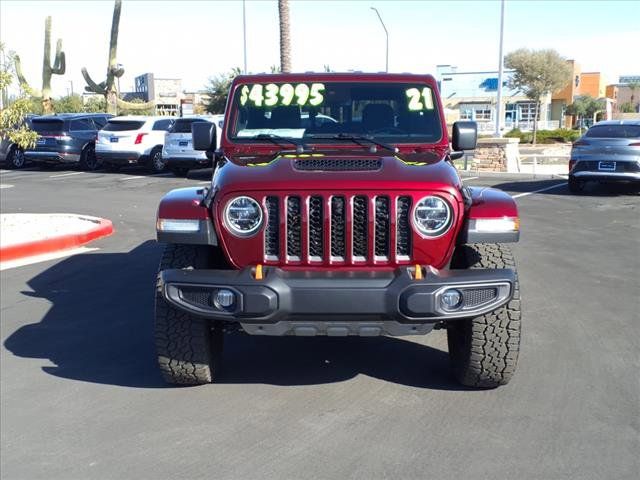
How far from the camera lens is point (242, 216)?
13.4ft

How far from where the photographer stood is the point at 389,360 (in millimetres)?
5059

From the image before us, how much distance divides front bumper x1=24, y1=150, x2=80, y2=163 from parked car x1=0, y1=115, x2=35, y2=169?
3.10 feet

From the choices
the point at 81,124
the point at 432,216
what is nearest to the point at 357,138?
the point at 432,216

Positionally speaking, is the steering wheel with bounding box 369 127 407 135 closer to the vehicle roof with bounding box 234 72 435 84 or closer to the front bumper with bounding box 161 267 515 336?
the vehicle roof with bounding box 234 72 435 84

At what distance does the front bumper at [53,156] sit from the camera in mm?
21344

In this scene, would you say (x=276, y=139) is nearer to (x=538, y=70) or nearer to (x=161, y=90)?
(x=538, y=70)

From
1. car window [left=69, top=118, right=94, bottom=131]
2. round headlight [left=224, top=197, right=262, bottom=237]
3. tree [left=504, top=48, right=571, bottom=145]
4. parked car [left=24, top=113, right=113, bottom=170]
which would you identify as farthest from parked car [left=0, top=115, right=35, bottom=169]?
tree [left=504, top=48, right=571, bottom=145]

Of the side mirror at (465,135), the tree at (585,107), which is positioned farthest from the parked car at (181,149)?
the tree at (585,107)

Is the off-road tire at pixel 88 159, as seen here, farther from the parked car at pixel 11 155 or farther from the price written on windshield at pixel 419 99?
the price written on windshield at pixel 419 99

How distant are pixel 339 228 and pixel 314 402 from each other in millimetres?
1096

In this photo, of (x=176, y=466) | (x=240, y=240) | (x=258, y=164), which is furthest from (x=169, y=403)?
(x=258, y=164)

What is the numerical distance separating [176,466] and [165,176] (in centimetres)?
1714

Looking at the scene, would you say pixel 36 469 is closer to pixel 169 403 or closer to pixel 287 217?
pixel 169 403

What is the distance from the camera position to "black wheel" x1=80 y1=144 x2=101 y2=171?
72.0ft
